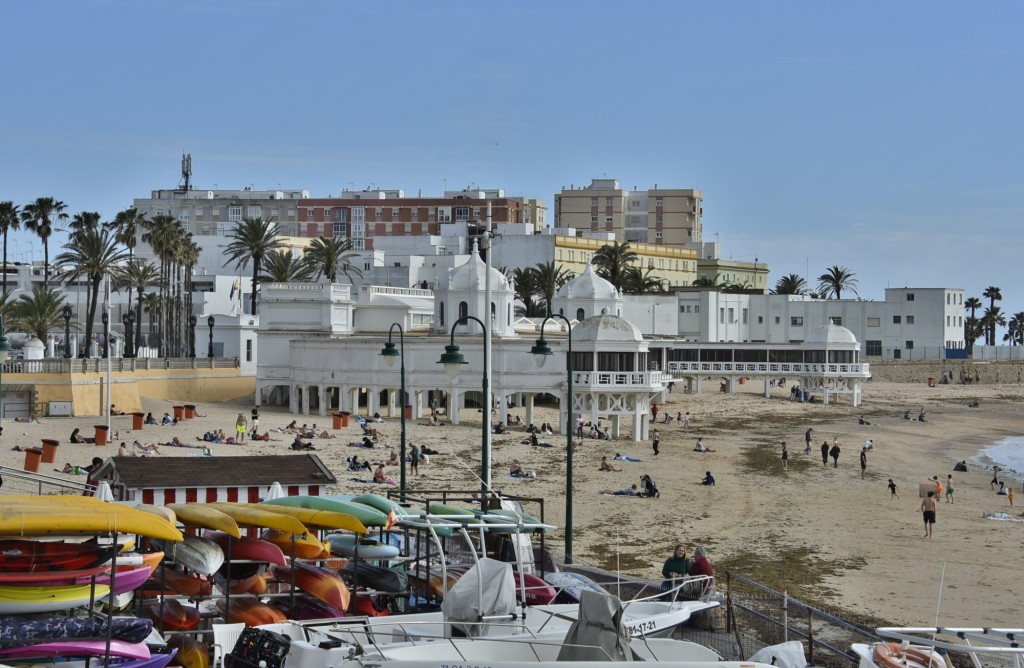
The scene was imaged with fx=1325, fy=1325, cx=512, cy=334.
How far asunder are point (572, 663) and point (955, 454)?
49.3 metres

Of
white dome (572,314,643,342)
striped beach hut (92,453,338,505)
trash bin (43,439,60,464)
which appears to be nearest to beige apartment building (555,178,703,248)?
white dome (572,314,643,342)

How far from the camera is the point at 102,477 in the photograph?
25422 mm

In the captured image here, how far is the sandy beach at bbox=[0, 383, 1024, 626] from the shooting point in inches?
1113

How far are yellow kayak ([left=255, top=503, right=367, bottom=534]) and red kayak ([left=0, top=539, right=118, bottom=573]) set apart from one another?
3.45 metres

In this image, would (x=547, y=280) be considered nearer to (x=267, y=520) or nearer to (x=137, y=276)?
(x=137, y=276)

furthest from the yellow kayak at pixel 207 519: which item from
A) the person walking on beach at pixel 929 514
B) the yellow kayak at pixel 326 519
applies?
the person walking on beach at pixel 929 514

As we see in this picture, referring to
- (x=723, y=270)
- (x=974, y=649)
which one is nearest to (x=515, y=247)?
(x=723, y=270)

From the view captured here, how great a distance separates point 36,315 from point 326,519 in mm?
64179

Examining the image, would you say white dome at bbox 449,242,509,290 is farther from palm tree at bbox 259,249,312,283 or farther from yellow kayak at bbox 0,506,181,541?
yellow kayak at bbox 0,506,181,541

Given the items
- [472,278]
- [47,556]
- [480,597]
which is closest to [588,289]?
[472,278]

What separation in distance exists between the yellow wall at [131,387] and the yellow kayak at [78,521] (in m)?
43.6

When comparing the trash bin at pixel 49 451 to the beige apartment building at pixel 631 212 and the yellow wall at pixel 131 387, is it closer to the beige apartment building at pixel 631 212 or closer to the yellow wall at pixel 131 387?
the yellow wall at pixel 131 387

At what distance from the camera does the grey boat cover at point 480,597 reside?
15749 mm

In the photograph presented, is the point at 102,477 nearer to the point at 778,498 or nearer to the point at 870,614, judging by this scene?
the point at 870,614
